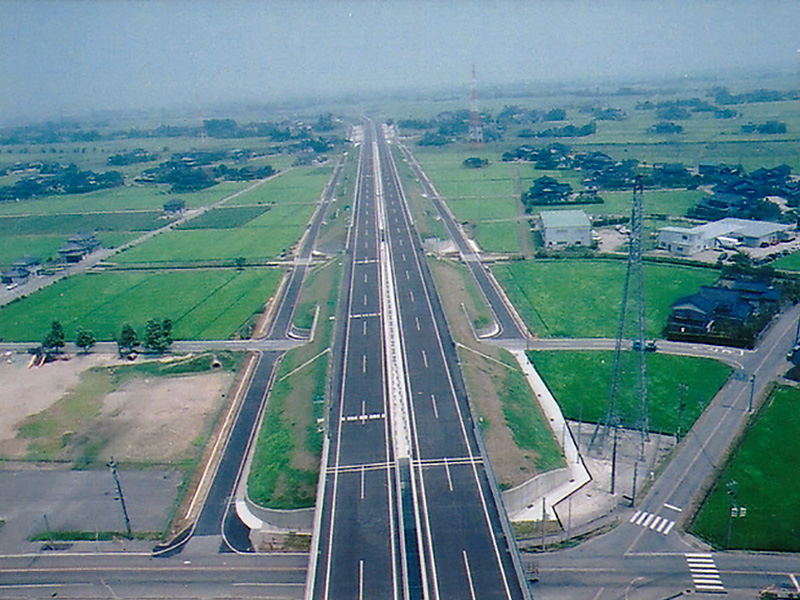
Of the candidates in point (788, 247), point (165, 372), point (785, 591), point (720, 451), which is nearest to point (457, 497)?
point (785, 591)

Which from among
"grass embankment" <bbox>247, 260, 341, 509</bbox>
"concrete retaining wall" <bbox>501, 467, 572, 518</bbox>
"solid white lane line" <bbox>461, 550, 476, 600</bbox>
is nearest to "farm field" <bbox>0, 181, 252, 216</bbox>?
"grass embankment" <bbox>247, 260, 341, 509</bbox>

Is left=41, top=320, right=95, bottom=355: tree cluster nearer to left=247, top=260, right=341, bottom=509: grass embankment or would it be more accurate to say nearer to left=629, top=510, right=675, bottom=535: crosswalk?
left=247, top=260, right=341, bottom=509: grass embankment

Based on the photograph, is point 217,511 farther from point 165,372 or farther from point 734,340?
point 734,340

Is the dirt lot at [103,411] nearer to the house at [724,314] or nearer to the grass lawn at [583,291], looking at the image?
the grass lawn at [583,291]

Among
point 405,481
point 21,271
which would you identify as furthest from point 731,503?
point 21,271

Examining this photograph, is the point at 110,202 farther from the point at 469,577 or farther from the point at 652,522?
Result: the point at 652,522

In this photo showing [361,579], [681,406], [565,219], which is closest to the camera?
[361,579]

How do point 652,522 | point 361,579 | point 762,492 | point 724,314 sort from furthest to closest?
point 724,314 < point 762,492 < point 652,522 < point 361,579
